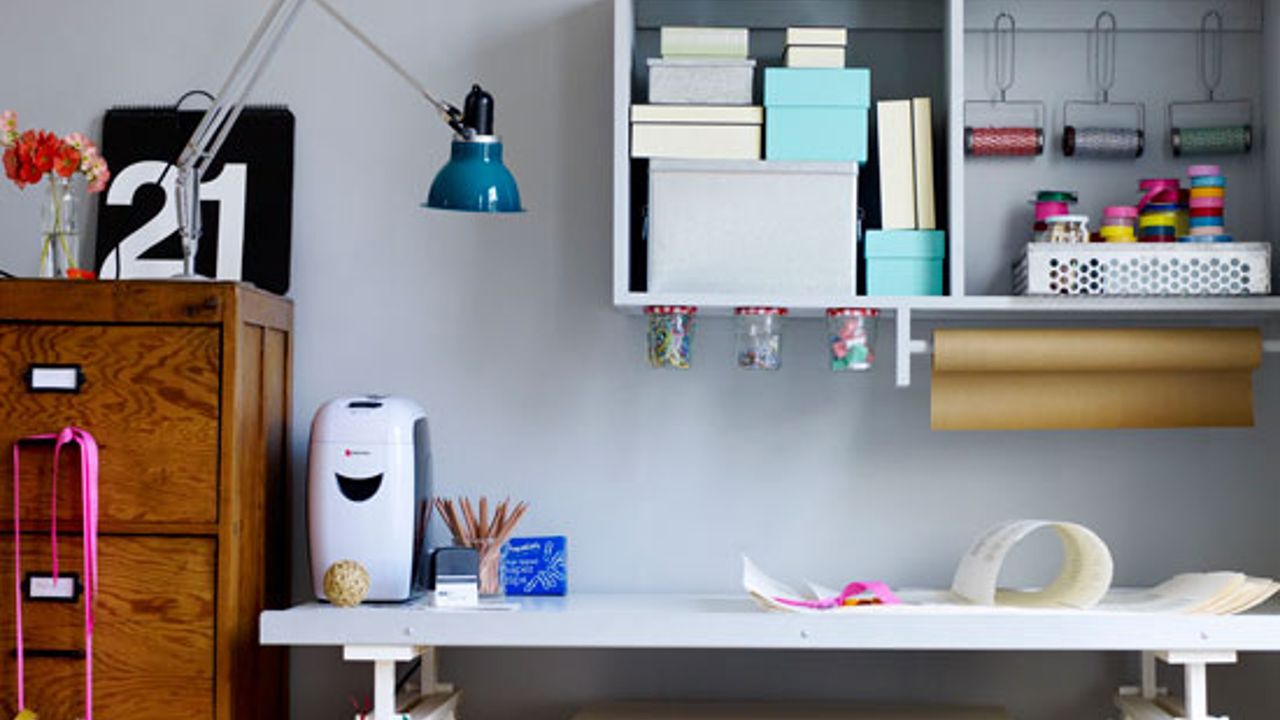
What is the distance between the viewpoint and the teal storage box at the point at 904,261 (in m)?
2.94

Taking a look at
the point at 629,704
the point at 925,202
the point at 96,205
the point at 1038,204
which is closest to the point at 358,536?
the point at 629,704

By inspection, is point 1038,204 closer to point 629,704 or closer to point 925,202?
point 925,202

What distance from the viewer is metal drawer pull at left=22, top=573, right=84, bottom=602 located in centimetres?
275

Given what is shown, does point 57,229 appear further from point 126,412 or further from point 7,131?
point 126,412

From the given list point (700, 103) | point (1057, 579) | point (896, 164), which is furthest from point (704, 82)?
point (1057, 579)

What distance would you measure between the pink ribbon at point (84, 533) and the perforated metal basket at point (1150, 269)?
170cm

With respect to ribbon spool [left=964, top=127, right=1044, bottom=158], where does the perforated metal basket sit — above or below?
below

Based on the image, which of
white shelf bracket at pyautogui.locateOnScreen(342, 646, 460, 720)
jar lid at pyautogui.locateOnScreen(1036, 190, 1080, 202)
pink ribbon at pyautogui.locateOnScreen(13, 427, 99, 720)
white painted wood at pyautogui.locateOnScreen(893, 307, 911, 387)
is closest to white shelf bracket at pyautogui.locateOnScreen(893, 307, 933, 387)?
white painted wood at pyautogui.locateOnScreen(893, 307, 911, 387)

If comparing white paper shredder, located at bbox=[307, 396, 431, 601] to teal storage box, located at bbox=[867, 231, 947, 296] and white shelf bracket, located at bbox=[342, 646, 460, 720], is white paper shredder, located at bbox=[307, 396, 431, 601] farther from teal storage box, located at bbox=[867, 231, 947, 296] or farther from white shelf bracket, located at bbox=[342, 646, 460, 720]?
teal storage box, located at bbox=[867, 231, 947, 296]

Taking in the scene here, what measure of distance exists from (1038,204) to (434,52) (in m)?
1.23

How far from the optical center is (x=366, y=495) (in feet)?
9.35

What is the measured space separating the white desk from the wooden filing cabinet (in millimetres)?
160

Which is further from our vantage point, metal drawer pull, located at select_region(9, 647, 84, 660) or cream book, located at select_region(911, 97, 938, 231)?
cream book, located at select_region(911, 97, 938, 231)

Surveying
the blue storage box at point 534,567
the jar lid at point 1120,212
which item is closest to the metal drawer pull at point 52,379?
the blue storage box at point 534,567
